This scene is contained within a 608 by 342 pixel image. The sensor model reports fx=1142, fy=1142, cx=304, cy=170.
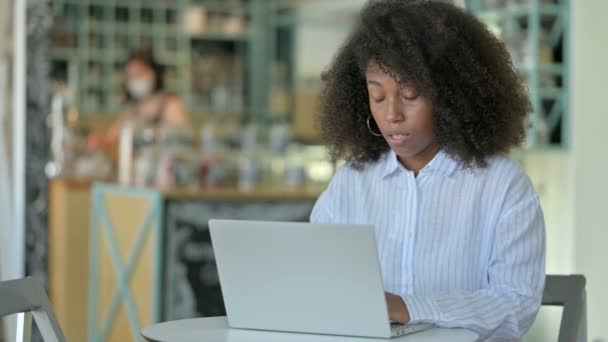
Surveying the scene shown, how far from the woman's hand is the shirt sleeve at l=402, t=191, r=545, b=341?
0.03 meters

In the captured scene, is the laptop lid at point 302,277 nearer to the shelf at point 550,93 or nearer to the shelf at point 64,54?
the shelf at point 550,93

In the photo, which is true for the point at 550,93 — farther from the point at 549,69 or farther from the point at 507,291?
the point at 507,291

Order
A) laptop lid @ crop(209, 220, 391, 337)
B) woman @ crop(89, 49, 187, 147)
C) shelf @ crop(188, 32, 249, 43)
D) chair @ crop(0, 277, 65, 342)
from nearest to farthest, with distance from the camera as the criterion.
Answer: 1. laptop lid @ crop(209, 220, 391, 337)
2. chair @ crop(0, 277, 65, 342)
3. woman @ crop(89, 49, 187, 147)
4. shelf @ crop(188, 32, 249, 43)

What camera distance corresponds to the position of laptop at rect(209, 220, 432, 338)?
1.80 metres

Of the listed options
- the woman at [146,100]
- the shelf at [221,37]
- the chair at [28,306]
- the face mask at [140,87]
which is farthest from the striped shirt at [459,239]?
the shelf at [221,37]

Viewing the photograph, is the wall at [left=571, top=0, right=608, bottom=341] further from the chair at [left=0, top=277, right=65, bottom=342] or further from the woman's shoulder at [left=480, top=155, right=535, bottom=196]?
the chair at [left=0, top=277, right=65, bottom=342]

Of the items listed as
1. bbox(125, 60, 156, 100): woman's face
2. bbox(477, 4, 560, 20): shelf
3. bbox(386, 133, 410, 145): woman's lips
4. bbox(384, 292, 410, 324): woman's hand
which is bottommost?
bbox(384, 292, 410, 324): woman's hand

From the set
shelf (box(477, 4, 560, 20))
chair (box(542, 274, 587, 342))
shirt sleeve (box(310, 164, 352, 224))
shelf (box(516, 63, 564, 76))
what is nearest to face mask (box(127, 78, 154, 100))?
shelf (box(477, 4, 560, 20))

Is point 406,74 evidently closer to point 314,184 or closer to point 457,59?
point 457,59

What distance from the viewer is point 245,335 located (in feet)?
6.31

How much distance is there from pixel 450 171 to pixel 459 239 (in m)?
0.13

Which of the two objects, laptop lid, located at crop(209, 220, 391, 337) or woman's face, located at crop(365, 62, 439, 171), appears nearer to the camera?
laptop lid, located at crop(209, 220, 391, 337)

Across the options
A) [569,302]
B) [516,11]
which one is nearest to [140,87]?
[516,11]

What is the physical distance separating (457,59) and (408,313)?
51cm
